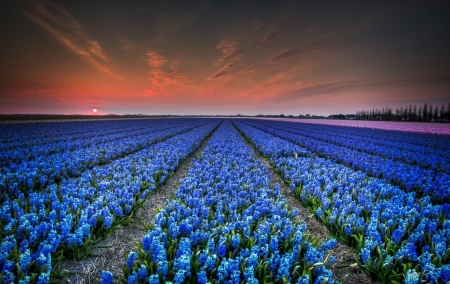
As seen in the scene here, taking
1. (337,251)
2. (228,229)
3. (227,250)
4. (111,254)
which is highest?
(228,229)

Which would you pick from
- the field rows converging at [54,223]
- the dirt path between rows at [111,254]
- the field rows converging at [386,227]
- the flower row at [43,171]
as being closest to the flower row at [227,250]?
the dirt path between rows at [111,254]

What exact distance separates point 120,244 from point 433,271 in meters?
5.73

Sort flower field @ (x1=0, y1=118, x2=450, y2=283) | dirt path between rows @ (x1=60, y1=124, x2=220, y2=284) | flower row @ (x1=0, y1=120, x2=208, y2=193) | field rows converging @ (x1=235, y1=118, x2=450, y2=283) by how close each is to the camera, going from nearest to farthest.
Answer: flower field @ (x1=0, y1=118, x2=450, y2=283) → field rows converging @ (x1=235, y1=118, x2=450, y2=283) → dirt path between rows @ (x1=60, y1=124, x2=220, y2=284) → flower row @ (x1=0, y1=120, x2=208, y2=193)

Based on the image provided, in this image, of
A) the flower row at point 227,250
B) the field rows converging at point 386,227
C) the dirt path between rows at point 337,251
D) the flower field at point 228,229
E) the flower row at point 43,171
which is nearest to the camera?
the flower row at point 227,250

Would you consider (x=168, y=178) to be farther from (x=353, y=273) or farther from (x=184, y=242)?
(x=353, y=273)

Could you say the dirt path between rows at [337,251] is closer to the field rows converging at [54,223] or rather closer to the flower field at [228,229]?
the flower field at [228,229]

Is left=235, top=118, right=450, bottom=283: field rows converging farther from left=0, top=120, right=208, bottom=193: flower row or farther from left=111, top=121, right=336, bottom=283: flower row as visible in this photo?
left=0, top=120, right=208, bottom=193: flower row

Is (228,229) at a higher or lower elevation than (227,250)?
higher

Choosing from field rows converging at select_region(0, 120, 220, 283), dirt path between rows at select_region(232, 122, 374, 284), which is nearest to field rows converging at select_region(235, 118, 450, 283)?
dirt path between rows at select_region(232, 122, 374, 284)

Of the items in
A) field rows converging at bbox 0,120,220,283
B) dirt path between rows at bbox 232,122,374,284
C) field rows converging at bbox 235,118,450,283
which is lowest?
dirt path between rows at bbox 232,122,374,284

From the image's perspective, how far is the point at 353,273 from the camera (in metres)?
4.25

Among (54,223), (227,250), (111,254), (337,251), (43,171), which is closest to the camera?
(227,250)

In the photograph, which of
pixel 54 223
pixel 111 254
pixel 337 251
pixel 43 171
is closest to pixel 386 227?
pixel 337 251

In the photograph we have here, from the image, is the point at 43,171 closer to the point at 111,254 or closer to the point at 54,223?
the point at 54,223
